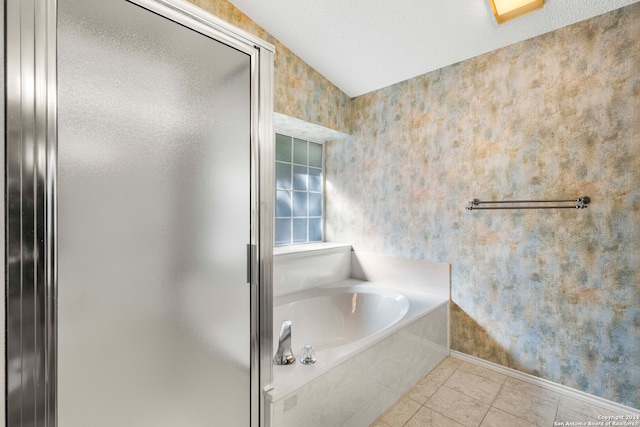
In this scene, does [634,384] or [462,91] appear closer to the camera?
[634,384]

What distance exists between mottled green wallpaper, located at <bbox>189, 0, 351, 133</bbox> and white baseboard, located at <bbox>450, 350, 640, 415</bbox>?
7.73ft

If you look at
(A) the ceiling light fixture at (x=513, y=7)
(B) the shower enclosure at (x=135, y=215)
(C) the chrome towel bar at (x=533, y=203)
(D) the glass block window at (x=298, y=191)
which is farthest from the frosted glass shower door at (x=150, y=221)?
(D) the glass block window at (x=298, y=191)

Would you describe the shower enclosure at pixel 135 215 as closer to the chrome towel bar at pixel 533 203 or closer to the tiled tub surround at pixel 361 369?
the tiled tub surround at pixel 361 369

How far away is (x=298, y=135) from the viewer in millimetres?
3299

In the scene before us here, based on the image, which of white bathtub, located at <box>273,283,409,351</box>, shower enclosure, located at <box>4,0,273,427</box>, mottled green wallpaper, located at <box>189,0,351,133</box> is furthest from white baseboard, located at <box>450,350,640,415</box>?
mottled green wallpaper, located at <box>189,0,351,133</box>

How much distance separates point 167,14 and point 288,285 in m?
2.24

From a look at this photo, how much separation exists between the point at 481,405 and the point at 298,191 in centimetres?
236

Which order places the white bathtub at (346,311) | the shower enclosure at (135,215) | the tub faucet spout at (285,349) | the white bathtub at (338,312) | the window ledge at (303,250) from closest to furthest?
the shower enclosure at (135,215) < the tub faucet spout at (285,349) < the white bathtub at (346,311) < the white bathtub at (338,312) < the window ledge at (303,250)

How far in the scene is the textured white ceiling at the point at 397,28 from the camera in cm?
196

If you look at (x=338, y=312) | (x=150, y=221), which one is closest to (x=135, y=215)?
(x=150, y=221)

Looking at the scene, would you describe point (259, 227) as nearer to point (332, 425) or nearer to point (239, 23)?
point (332, 425)

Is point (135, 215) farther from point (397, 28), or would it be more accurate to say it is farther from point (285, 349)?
point (397, 28)

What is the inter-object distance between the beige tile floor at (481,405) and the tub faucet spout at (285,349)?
748 mm

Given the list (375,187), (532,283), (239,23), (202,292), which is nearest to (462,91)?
(375,187)
